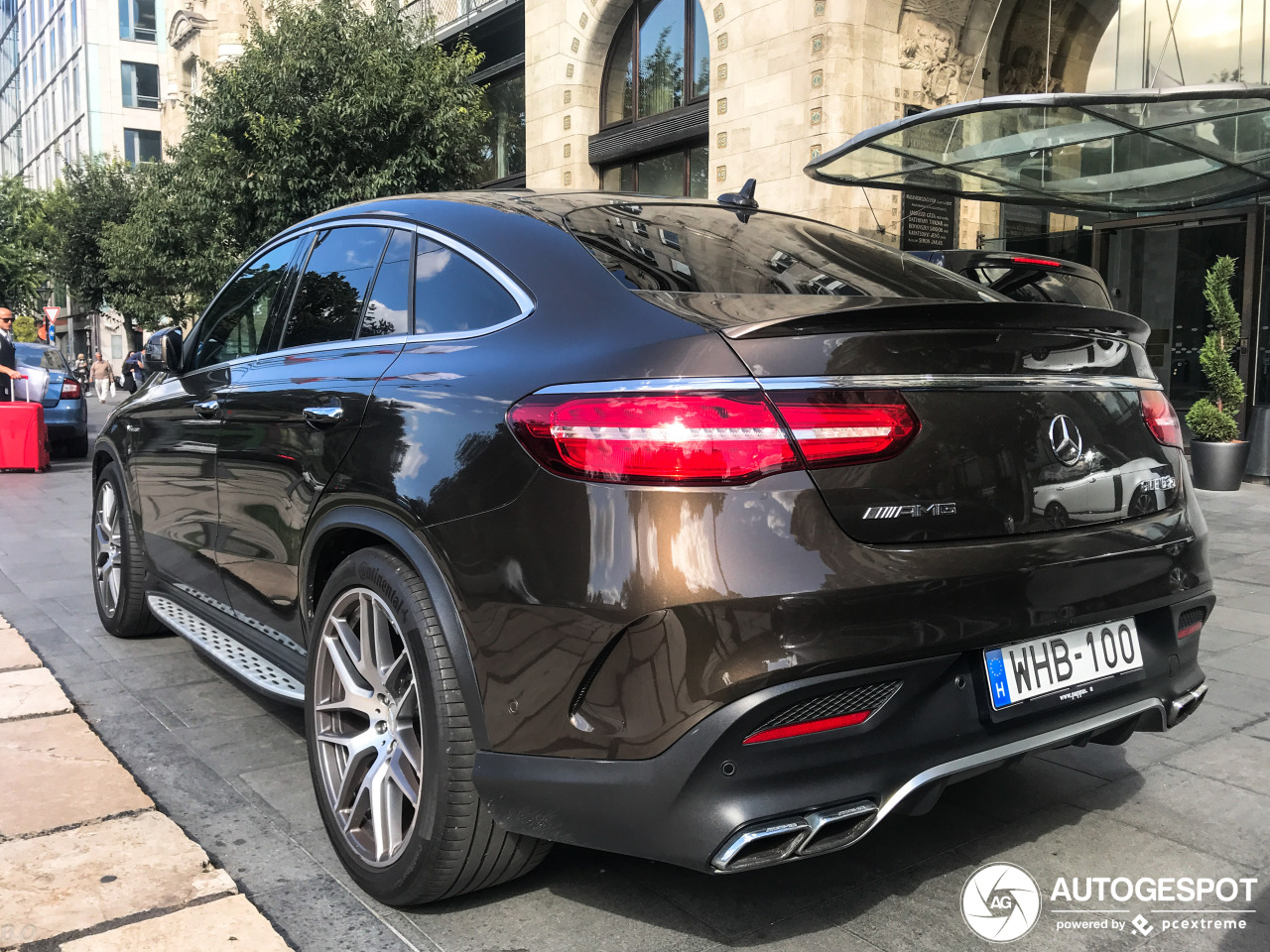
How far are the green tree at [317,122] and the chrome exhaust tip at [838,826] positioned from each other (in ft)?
47.4

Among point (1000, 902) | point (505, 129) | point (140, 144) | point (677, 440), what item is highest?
point (140, 144)

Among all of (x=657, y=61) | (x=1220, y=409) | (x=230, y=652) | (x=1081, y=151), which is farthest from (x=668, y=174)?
(x=230, y=652)

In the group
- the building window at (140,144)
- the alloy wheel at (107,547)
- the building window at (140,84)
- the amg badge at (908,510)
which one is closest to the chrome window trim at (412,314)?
the amg badge at (908,510)

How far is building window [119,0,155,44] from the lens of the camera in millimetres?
56031

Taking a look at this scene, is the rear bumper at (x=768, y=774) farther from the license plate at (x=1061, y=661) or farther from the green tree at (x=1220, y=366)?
the green tree at (x=1220, y=366)

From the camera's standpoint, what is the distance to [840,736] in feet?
6.72

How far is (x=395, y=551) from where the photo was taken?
2543mm

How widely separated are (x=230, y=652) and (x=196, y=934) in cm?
138

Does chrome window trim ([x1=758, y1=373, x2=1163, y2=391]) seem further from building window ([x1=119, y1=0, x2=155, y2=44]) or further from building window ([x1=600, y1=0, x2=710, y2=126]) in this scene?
building window ([x1=119, y1=0, x2=155, y2=44])

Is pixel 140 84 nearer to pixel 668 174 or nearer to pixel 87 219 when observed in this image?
pixel 87 219

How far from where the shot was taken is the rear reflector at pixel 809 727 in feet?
6.51

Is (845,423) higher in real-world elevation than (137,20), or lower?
lower

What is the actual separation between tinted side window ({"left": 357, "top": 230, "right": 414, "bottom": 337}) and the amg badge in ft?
4.50

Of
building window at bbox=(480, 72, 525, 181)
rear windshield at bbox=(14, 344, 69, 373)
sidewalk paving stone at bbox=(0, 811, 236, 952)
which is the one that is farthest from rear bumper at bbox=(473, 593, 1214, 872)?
building window at bbox=(480, 72, 525, 181)
